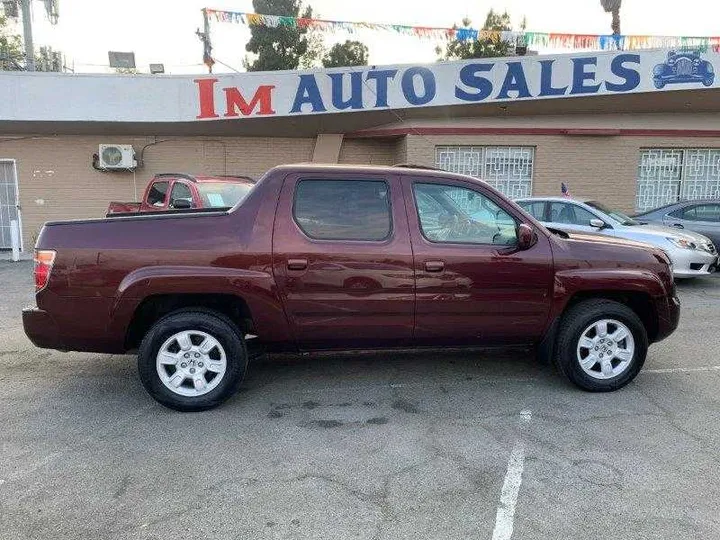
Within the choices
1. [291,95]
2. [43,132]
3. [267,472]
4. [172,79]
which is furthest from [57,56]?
[267,472]

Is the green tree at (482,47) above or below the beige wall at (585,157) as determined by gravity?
above

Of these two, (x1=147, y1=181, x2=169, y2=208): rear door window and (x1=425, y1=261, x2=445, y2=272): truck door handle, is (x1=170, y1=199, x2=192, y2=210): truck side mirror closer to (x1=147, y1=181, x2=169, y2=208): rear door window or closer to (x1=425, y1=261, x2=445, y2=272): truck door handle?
(x1=147, y1=181, x2=169, y2=208): rear door window

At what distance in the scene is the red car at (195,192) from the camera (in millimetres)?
8438

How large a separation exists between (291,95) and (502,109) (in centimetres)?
463

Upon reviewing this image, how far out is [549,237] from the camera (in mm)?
4352

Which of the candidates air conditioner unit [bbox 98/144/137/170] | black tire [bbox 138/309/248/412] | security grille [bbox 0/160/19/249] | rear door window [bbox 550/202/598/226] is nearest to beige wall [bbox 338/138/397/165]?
air conditioner unit [bbox 98/144/137/170]

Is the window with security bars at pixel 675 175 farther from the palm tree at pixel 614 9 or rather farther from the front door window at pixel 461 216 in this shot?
the front door window at pixel 461 216

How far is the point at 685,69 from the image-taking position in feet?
37.6

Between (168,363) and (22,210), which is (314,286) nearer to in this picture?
(168,363)

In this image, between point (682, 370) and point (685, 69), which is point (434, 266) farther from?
point (685, 69)

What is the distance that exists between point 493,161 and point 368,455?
416 inches

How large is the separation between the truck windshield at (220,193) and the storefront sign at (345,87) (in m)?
Result: 3.76

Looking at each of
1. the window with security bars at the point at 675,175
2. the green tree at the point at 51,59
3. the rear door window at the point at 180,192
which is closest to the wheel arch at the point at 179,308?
the rear door window at the point at 180,192

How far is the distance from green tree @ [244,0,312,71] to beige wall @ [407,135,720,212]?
747 inches
